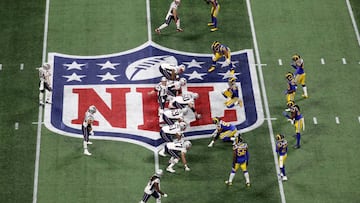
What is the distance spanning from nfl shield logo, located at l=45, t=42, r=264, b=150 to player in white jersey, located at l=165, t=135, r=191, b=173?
Answer: 87 cm

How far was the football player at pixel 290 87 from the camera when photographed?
80.6 ft

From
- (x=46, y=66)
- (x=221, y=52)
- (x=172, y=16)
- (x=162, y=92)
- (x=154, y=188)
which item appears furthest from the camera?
(x=172, y=16)

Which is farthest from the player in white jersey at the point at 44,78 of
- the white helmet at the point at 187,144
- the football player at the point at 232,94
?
the football player at the point at 232,94

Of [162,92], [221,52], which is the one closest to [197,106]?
[162,92]

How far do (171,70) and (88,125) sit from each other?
123 inches

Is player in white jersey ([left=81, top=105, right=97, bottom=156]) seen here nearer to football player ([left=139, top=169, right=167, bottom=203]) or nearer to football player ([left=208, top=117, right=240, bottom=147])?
football player ([left=139, top=169, right=167, bottom=203])

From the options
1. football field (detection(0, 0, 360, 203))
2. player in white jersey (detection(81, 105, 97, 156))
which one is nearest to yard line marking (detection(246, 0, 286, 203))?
football field (detection(0, 0, 360, 203))

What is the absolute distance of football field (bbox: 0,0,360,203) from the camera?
23031 mm

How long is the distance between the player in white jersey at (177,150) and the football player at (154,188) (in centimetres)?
122

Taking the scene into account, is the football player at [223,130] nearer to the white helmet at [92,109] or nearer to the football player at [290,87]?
the football player at [290,87]

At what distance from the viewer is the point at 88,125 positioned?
23.2 m

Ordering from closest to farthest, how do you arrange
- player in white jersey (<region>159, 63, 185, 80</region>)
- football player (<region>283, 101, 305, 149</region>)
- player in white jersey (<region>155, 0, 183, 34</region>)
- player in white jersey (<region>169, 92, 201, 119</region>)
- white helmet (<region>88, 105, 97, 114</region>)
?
white helmet (<region>88, 105, 97, 114</region>), football player (<region>283, 101, 305, 149</region>), player in white jersey (<region>169, 92, 201, 119</region>), player in white jersey (<region>159, 63, 185, 80</region>), player in white jersey (<region>155, 0, 183, 34</region>)

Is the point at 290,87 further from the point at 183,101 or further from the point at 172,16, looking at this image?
the point at 172,16

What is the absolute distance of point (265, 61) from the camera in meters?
26.4
